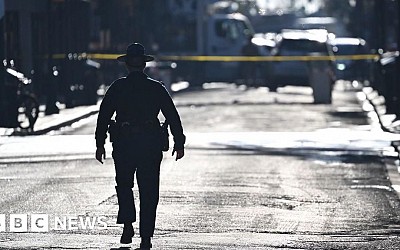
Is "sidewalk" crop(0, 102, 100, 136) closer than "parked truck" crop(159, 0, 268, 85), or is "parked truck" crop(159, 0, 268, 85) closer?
"sidewalk" crop(0, 102, 100, 136)

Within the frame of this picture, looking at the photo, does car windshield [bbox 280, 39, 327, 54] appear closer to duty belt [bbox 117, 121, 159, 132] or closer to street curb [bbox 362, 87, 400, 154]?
street curb [bbox 362, 87, 400, 154]

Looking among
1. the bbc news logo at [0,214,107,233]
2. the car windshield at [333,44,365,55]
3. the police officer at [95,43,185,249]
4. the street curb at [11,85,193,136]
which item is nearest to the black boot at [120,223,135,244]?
the police officer at [95,43,185,249]

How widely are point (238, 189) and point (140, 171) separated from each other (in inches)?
198

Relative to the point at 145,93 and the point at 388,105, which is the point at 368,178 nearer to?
the point at 145,93

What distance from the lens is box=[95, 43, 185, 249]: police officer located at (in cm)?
1121

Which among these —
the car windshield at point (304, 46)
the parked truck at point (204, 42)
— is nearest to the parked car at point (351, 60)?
the parked truck at point (204, 42)

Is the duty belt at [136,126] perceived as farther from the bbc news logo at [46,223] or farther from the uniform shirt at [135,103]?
the bbc news logo at [46,223]

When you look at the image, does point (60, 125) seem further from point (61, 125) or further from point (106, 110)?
point (106, 110)

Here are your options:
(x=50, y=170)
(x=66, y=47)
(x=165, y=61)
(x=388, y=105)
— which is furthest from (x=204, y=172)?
(x=165, y=61)

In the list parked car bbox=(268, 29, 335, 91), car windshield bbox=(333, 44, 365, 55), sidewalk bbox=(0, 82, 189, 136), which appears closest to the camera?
sidewalk bbox=(0, 82, 189, 136)

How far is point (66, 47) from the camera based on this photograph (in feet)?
113

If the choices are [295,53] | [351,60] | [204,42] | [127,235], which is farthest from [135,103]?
[351,60]

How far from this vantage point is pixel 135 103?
11203 millimetres

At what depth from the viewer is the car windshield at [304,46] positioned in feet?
148
